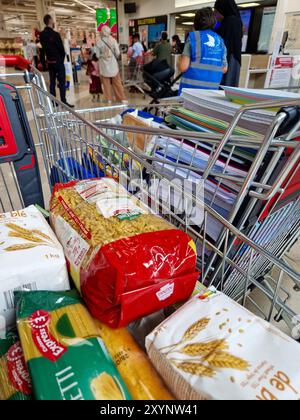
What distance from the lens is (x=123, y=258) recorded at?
2.01 feet

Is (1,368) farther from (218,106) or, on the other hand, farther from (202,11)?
(202,11)

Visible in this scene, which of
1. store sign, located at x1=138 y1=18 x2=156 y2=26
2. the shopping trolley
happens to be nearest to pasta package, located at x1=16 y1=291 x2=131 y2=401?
the shopping trolley

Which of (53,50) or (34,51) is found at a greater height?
(53,50)

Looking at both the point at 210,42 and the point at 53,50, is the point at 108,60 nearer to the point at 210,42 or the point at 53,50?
the point at 53,50

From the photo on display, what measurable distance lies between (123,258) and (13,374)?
32 centimetres

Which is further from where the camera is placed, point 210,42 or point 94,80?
point 94,80

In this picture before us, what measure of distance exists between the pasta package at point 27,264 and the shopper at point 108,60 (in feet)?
18.5

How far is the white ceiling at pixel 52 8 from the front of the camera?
57.1 ft

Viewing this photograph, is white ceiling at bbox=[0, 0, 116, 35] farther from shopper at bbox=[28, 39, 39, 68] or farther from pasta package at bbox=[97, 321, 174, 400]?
pasta package at bbox=[97, 321, 174, 400]

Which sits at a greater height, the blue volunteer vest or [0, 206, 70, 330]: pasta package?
the blue volunteer vest

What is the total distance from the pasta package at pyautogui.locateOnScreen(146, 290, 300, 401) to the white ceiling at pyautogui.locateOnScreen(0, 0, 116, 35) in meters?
18.0

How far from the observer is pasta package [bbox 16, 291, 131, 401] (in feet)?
1.60

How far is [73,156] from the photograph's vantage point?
5.38ft

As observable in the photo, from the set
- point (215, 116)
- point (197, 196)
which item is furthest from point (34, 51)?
point (197, 196)
